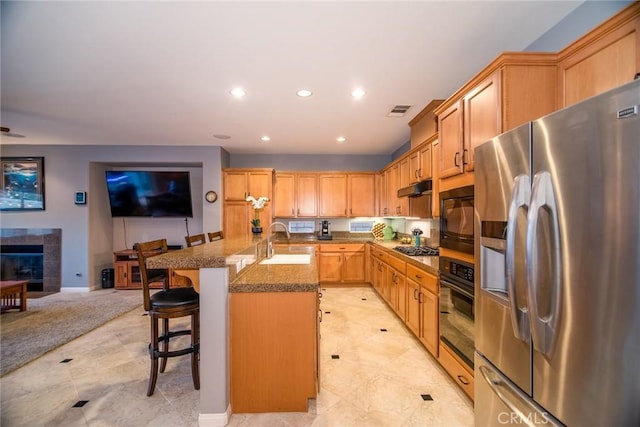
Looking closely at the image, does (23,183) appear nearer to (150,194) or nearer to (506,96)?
(150,194)

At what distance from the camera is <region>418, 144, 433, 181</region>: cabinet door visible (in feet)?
10.4

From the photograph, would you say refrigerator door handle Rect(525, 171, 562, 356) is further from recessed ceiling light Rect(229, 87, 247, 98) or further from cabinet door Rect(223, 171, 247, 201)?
cabinet door Rect(223, 171, 247, 201)

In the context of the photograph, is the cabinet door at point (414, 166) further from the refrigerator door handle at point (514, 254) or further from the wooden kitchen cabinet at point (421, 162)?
the refrigerator door handle at point (514, 254)

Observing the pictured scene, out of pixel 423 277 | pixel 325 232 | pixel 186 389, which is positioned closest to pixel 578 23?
pixel 423 277

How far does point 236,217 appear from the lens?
204 inches

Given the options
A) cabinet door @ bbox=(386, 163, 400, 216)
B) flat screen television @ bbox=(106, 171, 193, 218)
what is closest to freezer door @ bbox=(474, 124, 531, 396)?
cabinet door @ bbox=(386, 163, 400, 216)

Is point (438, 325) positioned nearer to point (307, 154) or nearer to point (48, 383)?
point (48, 383)

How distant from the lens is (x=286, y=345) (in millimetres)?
1839

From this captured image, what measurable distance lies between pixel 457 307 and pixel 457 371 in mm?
487

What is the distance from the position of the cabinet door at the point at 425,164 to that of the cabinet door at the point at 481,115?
1192mm

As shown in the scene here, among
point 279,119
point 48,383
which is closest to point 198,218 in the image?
point 279,119

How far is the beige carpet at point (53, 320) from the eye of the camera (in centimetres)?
278

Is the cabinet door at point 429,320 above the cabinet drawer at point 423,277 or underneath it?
underneath

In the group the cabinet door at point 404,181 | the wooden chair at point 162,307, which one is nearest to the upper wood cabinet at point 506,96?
the cabinet door at point 404,181
